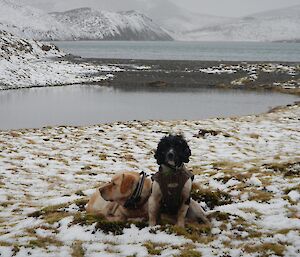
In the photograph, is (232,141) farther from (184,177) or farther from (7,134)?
(184,177)

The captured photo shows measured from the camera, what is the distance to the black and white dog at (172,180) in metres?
7.21

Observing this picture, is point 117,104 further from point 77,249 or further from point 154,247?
point 154,247

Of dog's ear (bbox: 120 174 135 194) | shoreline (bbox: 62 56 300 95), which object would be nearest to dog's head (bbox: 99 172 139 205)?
dog's ear (bbox: 120 174 135 194)

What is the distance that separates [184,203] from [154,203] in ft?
1.81

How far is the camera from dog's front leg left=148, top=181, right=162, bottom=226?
24.4 ft

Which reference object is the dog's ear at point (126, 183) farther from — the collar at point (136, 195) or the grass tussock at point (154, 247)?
the grass tussock at point (154, 247)

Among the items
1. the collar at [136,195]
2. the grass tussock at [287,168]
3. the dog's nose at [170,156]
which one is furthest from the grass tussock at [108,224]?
the grass tussock at [287,168]

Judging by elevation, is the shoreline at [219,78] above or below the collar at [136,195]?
below

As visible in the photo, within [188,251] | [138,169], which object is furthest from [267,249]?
[138,169]

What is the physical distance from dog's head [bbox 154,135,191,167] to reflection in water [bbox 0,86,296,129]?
2273 cm

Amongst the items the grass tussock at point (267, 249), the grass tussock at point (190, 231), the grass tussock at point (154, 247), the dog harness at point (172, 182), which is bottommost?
the grass tussock at point (154, 247)

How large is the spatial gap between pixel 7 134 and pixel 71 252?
1529 cm

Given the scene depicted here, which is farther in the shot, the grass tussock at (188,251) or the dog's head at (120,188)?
the dog's head at (120,188)

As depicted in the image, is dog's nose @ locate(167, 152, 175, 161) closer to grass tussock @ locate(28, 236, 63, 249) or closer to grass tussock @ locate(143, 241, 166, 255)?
grass tussock @ locate(143, 241, 166, 255)
